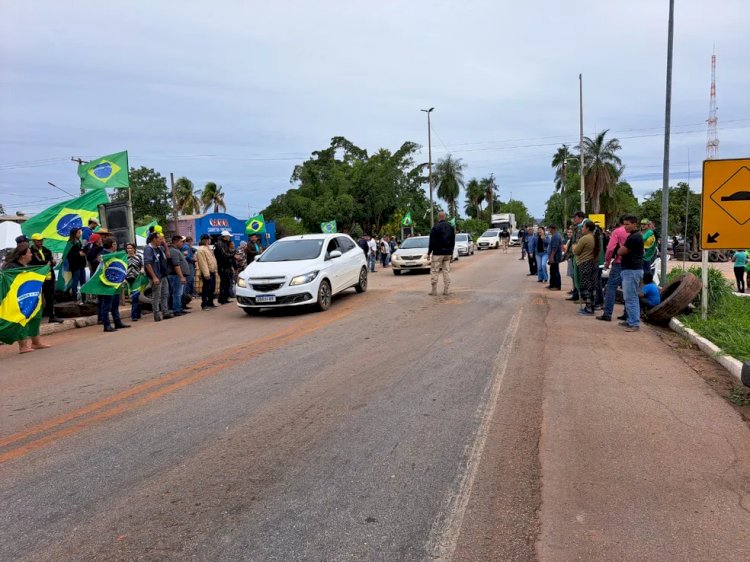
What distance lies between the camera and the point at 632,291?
9.19 metres

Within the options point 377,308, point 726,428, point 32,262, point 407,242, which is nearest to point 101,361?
point 32,262

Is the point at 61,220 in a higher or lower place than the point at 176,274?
higher

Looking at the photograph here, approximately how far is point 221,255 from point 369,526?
11447 mm

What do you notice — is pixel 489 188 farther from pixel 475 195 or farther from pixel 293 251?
pixel 293 251

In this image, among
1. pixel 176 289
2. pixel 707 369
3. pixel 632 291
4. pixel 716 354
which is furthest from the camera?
pixel 176 289

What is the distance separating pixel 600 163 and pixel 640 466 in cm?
5699

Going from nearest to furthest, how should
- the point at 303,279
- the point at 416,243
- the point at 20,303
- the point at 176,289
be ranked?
the point at 20,303
the point at 303,279
the point at 176,289
the point at 416,243

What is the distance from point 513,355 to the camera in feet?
24.2

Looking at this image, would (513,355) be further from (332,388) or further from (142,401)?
(142,401)

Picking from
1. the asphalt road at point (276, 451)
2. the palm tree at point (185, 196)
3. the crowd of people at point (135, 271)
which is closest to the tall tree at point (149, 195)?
the palm tree at point (185, 196)

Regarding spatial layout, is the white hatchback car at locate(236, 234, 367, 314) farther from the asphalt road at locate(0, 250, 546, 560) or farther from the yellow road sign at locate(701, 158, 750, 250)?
the yellow road sign at locate(701, 158, 750, 250)

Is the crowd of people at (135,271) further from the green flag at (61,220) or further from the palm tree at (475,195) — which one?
the palm tree at (475,195)

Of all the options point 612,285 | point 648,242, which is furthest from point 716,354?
point 648,242

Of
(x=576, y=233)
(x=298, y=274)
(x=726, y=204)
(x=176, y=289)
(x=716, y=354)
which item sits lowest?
(x=716, y=354)
